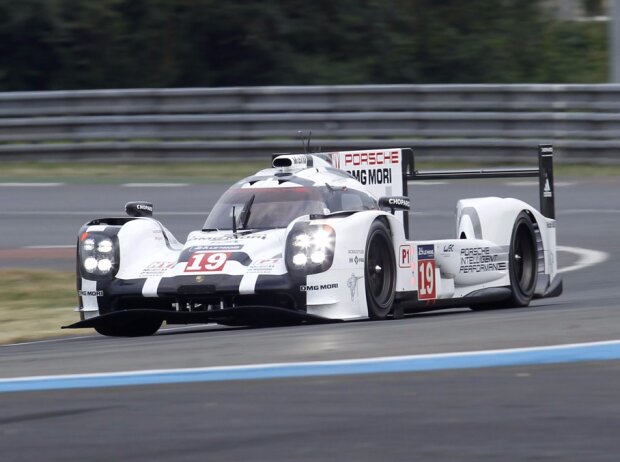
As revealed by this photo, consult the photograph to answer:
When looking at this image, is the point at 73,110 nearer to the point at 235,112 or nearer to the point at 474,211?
the point at 235,112

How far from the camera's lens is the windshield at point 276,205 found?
31.3 feet

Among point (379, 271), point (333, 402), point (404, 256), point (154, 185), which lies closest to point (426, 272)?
point (404, 256)

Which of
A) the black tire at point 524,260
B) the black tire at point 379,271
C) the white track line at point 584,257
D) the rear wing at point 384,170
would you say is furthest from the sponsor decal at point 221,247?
the white track line at point 584,257

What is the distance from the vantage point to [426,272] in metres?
9.77

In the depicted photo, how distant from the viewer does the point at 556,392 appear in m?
5.63

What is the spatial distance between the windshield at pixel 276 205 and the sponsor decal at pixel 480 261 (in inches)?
34.3

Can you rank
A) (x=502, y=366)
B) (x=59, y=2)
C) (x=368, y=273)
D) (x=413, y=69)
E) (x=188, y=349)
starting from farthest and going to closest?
(x=413, y=69), (x=59, y=2), (x=368, y=273), (x=188, y=349), (x=502, y=366)

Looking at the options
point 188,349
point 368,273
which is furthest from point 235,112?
point 188,349

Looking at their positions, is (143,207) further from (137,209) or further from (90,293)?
(90,293)

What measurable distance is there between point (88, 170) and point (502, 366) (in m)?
14.3

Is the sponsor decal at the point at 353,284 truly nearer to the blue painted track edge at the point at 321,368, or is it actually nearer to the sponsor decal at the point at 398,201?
the sponsor decal at the point at 398,201

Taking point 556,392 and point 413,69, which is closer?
point 556,392

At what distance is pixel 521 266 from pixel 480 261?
747 millimetres

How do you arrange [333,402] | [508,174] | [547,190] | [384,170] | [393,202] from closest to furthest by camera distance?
[333,402], [393,202], [508,174], [384,170], [547,190]
